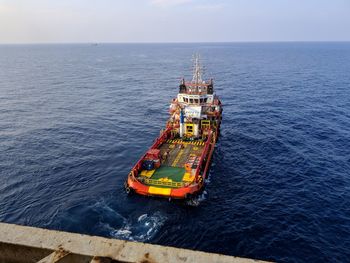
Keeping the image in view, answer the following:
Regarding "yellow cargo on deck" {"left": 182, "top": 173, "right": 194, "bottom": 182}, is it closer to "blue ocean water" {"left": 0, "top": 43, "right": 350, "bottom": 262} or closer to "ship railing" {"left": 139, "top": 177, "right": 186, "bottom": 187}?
"ship railing" {"left": 139, "top": 177, "right": 186, "bottom": 187}

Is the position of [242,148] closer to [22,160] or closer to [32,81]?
[22,160]

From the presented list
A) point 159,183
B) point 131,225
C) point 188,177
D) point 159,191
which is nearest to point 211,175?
point 188,177

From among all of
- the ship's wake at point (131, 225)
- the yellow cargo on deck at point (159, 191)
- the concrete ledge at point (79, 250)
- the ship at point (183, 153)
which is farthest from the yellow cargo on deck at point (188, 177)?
the concrete ledge at point (79, 250)

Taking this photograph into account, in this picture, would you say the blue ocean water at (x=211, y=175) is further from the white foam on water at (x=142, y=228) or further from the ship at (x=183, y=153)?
the ship at (x=183, y=153)

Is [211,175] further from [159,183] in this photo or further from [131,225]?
[131,225]

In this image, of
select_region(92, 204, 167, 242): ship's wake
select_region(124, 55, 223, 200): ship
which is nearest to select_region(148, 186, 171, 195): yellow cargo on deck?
select_region(124, 55, 223, 200): ship
